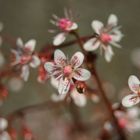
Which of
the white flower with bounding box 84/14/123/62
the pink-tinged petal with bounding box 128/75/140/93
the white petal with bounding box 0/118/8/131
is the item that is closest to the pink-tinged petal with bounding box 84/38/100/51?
the white flower with bounding box 84/14/123/62

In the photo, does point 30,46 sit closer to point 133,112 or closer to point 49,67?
point 49,67

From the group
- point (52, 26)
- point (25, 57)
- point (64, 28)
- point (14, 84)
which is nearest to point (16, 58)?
point (25, 57)

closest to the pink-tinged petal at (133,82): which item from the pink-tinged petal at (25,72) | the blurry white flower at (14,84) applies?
the pink-tinged petal at (25,72)

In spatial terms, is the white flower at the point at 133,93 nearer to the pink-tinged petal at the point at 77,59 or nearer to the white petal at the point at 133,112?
the pink-tinged petal at the point at 77,59

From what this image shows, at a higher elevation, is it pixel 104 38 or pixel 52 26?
pixel 52 26

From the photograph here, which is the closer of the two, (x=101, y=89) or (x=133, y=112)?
(x=101, y=89)

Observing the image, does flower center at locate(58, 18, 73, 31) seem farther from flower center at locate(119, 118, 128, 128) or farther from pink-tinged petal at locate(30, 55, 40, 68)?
flower center at locate(119, 118, 128, 128)
